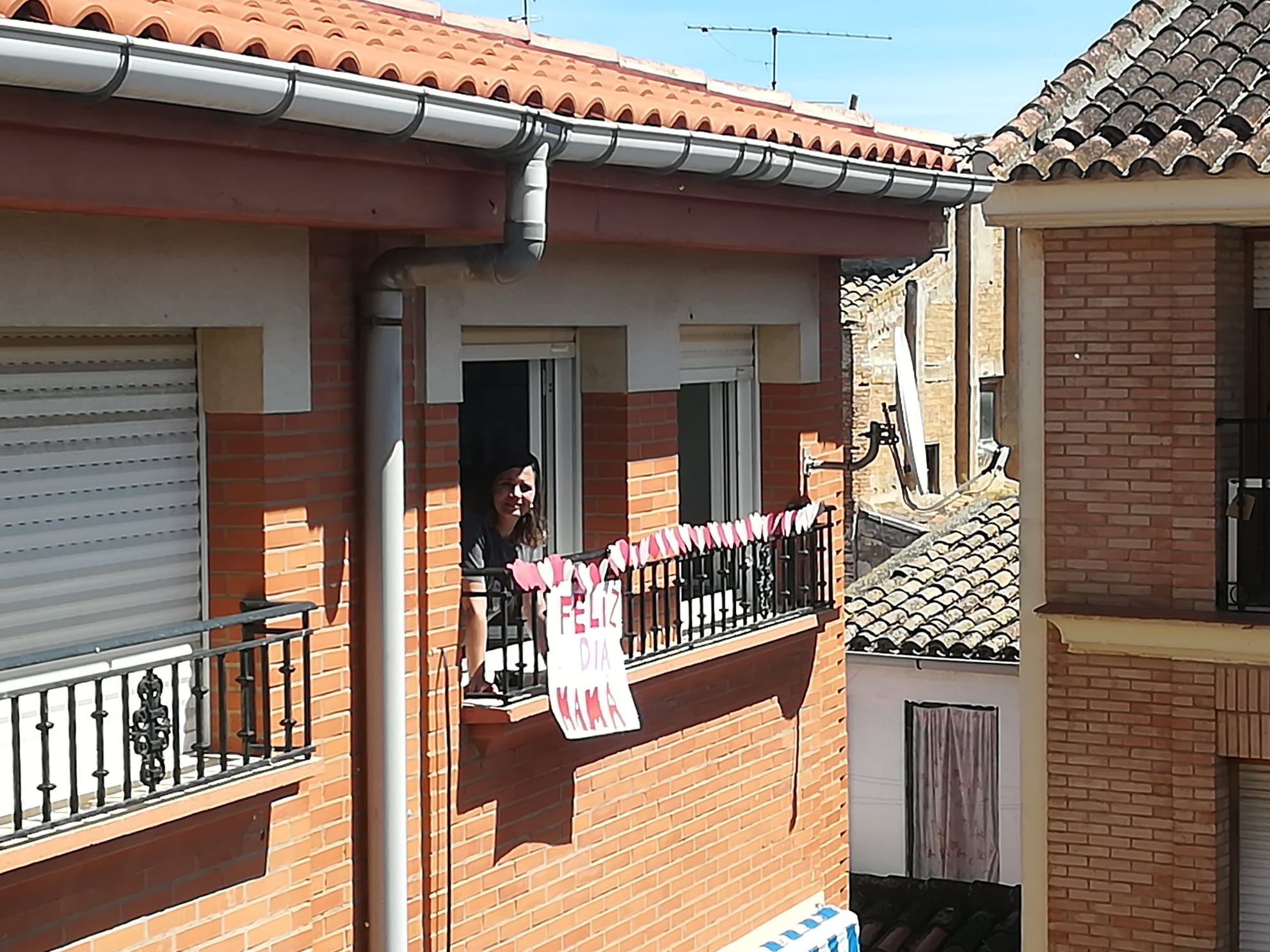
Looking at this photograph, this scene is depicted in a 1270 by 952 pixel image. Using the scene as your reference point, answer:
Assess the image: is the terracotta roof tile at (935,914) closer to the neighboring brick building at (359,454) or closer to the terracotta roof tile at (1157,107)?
the neighboring brick building at (359,454)

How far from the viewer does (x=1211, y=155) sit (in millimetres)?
9891

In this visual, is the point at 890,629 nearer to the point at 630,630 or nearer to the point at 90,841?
the point at 630,630

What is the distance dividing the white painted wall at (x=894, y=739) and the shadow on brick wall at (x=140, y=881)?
10890mm

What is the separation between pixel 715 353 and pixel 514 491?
2.12m

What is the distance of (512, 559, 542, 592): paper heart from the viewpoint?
26.9 ft

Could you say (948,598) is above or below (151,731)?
below

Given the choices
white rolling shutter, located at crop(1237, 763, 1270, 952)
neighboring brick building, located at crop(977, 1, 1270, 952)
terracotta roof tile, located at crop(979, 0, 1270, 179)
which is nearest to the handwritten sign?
neighboring brick building, located at crop(977, 1, 1270, 952)

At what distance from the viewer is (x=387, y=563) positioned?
7.62 meters

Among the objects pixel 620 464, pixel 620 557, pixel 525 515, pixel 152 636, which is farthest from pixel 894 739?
pixel 152 636

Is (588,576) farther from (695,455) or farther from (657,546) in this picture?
(695,455)

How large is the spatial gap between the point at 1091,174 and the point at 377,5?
3.61m

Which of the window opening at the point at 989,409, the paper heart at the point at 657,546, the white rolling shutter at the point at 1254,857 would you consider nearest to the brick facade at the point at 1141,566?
the white rolling shutter at the point at 1254,857

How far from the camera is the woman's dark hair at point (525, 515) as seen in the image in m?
8.76

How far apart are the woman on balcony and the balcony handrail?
3.22ft
